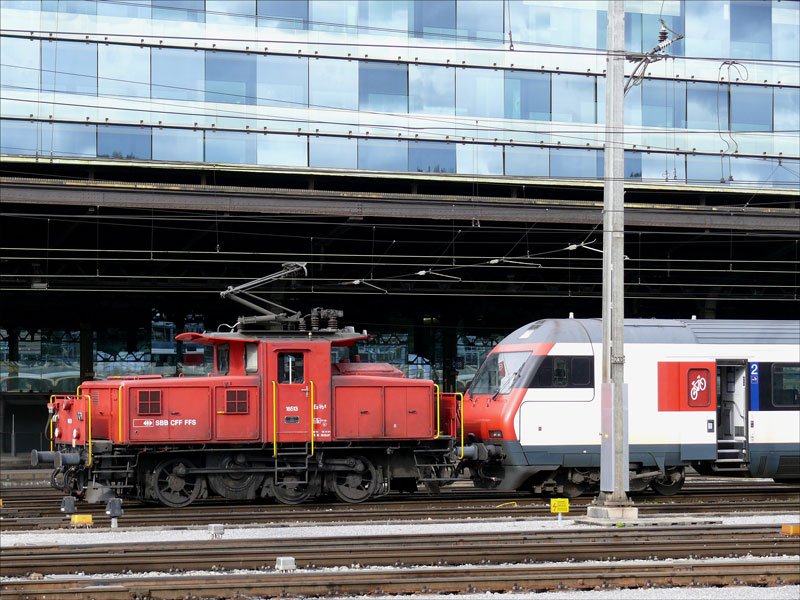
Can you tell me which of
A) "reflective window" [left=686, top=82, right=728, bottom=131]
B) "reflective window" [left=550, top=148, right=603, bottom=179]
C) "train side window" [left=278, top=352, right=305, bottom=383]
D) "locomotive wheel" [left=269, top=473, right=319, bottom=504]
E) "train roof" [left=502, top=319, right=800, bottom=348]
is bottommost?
"locomotive wheel" [left=269, top=473, right=319, bottom=504]

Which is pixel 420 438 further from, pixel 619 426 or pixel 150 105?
pixel 150 105

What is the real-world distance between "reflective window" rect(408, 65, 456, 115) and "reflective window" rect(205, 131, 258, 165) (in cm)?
441

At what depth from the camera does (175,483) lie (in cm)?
1916

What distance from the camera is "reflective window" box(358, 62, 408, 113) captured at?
2892 centimetres

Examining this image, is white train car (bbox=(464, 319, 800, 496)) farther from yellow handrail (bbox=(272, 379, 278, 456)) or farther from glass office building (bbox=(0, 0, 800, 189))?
glass office building (bbox=(0, 0, 800, 189))

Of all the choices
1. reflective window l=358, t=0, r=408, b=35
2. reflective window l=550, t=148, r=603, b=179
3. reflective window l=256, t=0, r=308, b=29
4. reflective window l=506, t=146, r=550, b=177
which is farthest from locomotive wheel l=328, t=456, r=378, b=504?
reflective window l=358, t=0, r=408, b=35

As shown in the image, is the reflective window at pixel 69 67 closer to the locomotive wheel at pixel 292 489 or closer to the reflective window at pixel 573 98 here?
the reflective window at pixel 573 98

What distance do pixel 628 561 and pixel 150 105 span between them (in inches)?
723

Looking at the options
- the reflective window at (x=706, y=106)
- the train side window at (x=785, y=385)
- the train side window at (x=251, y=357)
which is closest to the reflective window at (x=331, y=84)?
the reflective window at (x=706, y=106)

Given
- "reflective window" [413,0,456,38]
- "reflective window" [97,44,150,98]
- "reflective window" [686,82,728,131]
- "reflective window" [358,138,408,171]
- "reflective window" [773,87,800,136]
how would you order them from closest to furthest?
"reflective window" [97,44,150,98], "reflective window" [358,138,408,171], "reflective window" [413,0,456,38], "reflective window" [686,82,728,131], "reflective window" [773,87,800,136]

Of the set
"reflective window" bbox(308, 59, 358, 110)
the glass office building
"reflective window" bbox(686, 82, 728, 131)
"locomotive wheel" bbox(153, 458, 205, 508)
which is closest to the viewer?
"locomotive wheel" bbox(153, 458, 205, 508)

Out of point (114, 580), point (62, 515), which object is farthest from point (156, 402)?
point (114, 580)

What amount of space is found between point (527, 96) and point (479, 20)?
238 cm

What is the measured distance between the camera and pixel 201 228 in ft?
91.0
